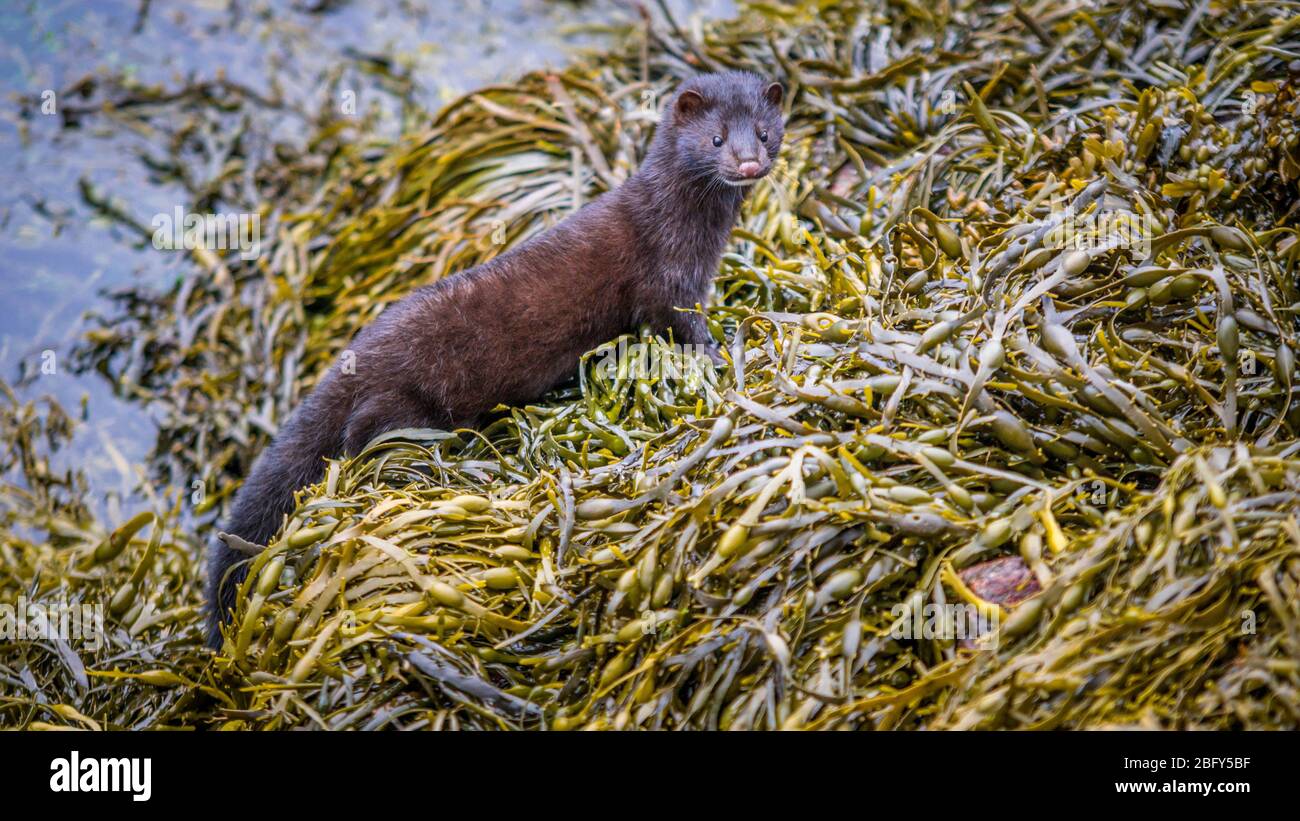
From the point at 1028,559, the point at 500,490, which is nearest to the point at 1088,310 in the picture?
the point at 1028,559

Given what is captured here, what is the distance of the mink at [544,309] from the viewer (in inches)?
142

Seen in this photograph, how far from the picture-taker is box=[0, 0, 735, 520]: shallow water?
4.82 meters

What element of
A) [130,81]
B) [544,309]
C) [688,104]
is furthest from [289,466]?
[130,81]

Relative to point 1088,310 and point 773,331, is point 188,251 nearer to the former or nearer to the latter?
point 773,331

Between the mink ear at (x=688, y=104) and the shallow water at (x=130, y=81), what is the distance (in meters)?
2.06

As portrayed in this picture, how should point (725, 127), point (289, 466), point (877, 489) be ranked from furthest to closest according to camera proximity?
point (725, 127), point (289, 466), point (877, 489)

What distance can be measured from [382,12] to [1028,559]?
5.78 meters

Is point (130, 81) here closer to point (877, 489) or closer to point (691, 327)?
point (691, 327)

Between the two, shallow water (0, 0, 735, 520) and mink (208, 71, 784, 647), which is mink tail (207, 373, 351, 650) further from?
shallow water (0, 0, 735, 520)

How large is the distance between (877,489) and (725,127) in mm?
1919

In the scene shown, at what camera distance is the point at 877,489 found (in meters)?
2.61

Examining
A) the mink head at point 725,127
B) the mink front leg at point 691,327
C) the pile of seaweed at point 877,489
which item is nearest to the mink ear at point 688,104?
the mink head at point 725,127

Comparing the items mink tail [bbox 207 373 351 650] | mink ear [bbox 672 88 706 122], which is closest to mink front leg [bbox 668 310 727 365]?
mink ear [bbox 672 88 706 122]

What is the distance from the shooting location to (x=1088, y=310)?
3.03 meters
